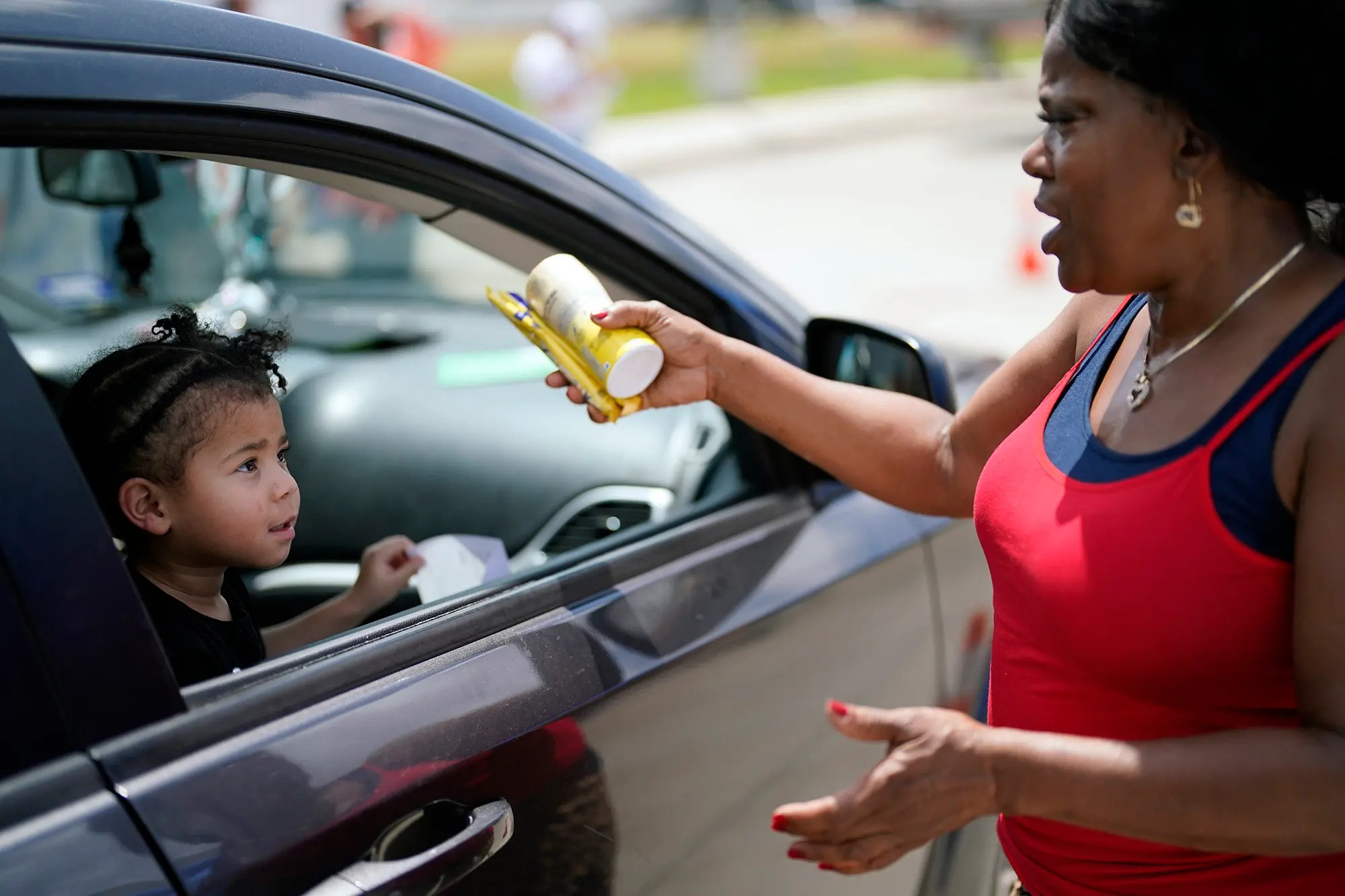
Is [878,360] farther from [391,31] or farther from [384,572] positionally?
[391,31]

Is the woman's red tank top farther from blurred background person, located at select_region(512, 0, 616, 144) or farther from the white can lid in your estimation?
blurred background person, located at select_region(512, 0, 616, 144)

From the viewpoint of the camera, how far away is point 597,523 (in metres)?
2.64

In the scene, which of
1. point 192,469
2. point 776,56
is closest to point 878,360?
point 192,469

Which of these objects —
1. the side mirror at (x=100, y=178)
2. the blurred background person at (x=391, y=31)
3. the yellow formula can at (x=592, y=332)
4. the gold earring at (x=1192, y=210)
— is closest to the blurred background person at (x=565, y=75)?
the blurred background person at (x=391, y=31)

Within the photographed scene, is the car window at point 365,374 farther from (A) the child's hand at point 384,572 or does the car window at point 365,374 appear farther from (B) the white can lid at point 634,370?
(B) the white can lid at point 634,370

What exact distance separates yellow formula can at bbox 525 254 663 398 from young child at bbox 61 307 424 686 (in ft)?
1.26

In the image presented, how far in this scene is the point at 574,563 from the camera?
72.0 inches

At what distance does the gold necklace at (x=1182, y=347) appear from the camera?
1.43 meters

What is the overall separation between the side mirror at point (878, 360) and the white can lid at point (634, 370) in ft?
1.49

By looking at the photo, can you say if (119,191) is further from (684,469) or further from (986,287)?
(986,287)

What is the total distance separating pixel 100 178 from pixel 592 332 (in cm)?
120

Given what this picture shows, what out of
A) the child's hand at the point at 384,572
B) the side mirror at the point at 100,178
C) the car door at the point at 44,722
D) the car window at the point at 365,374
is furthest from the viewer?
the side mirror at the point at 100,178

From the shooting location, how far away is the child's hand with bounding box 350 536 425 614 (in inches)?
79.9

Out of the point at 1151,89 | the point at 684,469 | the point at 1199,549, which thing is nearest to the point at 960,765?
the point at 1199,549
